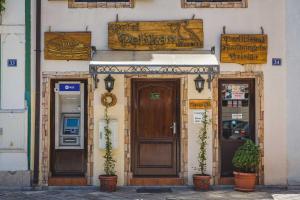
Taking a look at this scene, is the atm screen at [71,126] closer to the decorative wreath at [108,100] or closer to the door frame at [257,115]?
the decorative wreath at [108,100]

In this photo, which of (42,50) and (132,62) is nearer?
(132,62)

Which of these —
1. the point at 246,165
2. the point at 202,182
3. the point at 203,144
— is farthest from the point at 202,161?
the point at 246,165

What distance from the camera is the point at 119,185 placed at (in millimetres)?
12273

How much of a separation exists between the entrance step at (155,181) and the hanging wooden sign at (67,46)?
3.08m

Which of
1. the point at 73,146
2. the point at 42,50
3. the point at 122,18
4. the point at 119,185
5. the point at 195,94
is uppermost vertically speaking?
the point at 122,18

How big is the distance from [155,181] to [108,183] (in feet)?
4.00

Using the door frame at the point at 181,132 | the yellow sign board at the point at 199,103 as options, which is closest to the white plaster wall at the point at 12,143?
the door frame at the point at 181,132

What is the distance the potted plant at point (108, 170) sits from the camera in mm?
11758

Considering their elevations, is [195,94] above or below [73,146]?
above

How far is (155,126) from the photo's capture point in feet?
41.2

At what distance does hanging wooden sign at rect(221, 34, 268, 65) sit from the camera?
12.3 meters

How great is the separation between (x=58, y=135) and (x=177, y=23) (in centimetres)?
387

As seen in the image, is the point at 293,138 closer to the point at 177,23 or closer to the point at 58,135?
the point at 177,23

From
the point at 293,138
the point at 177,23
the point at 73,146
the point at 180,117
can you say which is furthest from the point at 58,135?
the point at 293,138
